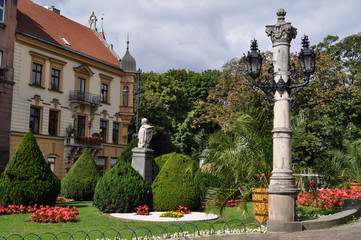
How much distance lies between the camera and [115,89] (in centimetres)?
3862

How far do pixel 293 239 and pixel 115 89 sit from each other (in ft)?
106

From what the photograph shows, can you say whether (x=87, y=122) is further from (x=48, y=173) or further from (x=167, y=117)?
(x=48, y=173)

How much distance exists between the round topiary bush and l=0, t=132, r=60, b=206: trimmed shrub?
1.92 meters

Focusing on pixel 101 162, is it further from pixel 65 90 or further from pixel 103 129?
pixel 65 90

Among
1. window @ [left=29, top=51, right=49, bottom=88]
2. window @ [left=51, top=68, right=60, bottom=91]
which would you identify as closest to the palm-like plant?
window @ [left=29, top=51, right=49, bottom=88]

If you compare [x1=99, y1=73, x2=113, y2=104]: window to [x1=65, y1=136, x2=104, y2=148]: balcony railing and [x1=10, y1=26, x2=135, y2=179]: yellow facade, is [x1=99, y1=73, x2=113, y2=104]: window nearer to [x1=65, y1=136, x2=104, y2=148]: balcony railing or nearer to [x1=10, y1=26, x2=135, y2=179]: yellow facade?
[x1=10, y1=26, x2=135, y2=179]: yellow facade

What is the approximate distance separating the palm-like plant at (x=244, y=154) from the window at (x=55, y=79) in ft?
78.3

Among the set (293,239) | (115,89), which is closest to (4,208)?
(293,239)

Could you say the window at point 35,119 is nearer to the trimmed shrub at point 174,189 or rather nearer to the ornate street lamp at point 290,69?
the trimmed shrub at point 174,189

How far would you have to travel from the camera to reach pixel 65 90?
3334 cm

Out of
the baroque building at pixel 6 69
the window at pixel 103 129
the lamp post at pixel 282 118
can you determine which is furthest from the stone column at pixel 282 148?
the window at pixel 103 129

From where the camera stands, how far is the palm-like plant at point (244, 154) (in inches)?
416

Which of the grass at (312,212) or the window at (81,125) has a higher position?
the window at (81,125)

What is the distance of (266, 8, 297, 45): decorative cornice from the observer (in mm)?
9820
